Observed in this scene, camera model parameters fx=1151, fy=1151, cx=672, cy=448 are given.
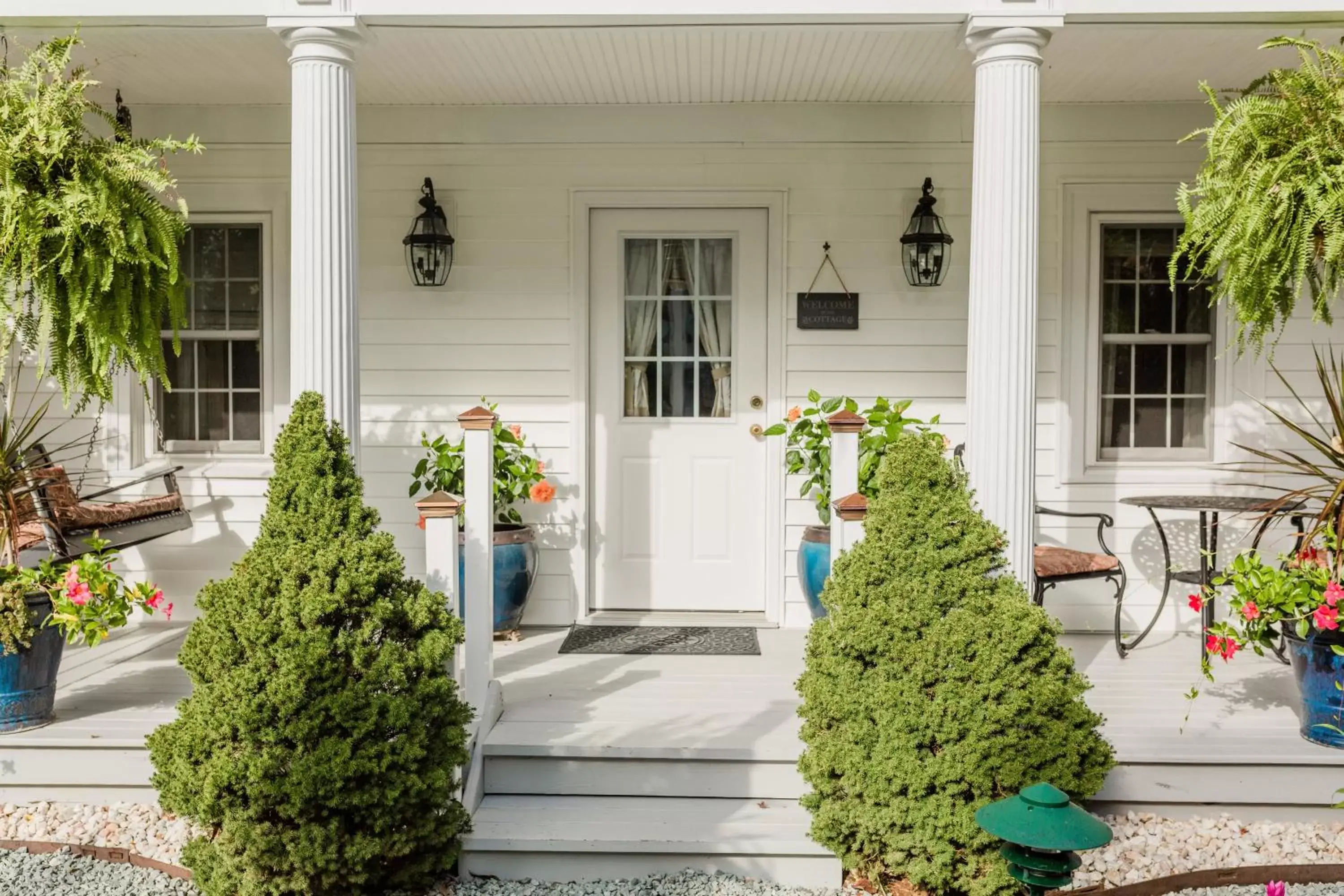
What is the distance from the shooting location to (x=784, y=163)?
18.2ft

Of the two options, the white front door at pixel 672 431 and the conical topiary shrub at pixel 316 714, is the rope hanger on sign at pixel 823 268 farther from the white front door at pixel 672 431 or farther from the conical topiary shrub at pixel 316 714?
the conical topiary shrub at pixel 316 714

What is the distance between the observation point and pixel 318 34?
12.7 ft

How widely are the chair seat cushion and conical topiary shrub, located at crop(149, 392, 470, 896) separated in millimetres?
2589

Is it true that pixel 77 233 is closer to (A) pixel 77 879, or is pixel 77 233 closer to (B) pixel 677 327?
(A) pixel 77 879

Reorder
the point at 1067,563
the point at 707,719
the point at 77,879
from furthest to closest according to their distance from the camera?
1. the point at 1067,563
2. the point at 707,719
3. the point at 77,879

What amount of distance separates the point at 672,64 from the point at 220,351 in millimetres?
2675

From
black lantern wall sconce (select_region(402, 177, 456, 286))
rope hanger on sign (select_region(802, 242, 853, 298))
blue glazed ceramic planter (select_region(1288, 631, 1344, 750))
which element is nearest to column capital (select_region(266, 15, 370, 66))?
black lantern wall sconce (select_region(402, 177, 456, 286))

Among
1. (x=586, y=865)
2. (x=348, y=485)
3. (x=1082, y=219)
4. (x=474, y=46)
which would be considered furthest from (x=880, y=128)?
(x=586, y=865)

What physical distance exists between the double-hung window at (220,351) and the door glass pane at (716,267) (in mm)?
2193

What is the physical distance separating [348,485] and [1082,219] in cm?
387

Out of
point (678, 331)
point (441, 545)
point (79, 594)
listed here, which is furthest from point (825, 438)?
point (79, 594)

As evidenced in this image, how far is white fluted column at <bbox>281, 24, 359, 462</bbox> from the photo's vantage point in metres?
3.90

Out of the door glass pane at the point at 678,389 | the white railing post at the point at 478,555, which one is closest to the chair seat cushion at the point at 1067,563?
the door glass pane at the point at 678,389

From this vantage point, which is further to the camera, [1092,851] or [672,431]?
[672,431]
